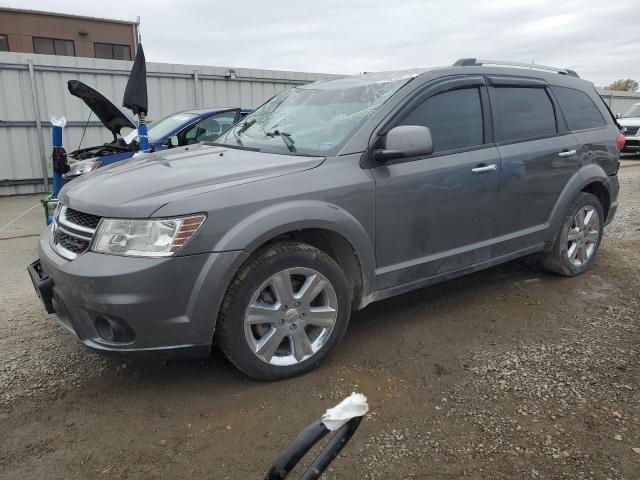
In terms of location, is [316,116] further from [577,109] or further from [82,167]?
[82,167]

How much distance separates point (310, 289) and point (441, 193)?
1.17 m

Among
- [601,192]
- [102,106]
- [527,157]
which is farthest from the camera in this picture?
[102,106]

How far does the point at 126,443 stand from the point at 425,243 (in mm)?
2126

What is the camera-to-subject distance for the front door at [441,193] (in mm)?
3260

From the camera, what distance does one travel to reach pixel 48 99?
33.9ft

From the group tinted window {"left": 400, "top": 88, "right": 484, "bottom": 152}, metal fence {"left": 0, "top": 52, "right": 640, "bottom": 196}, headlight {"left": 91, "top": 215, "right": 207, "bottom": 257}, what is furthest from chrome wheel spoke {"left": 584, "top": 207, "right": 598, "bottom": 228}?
metal fence {"left": 0, "top": 52, "right": 640, "bottom": 196}

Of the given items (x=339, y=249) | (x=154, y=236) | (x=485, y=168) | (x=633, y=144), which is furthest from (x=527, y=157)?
(x=633, y=144)

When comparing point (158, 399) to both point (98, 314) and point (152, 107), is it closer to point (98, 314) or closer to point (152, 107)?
point (98, 314)

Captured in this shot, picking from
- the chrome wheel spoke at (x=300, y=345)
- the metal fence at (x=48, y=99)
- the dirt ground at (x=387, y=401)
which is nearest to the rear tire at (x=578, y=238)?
the dirt ground at (x=387, y=401)

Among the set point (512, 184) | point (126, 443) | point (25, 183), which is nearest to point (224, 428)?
point (126, 443)

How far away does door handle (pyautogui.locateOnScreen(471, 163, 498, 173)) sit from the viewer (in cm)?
363

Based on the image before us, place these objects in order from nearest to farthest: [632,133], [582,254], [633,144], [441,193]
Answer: [441,193], [582,254], [633,144], [632,133]

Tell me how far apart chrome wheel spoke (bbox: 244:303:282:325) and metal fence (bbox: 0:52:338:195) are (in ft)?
28.0

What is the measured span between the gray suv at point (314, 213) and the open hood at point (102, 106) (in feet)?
10.0
